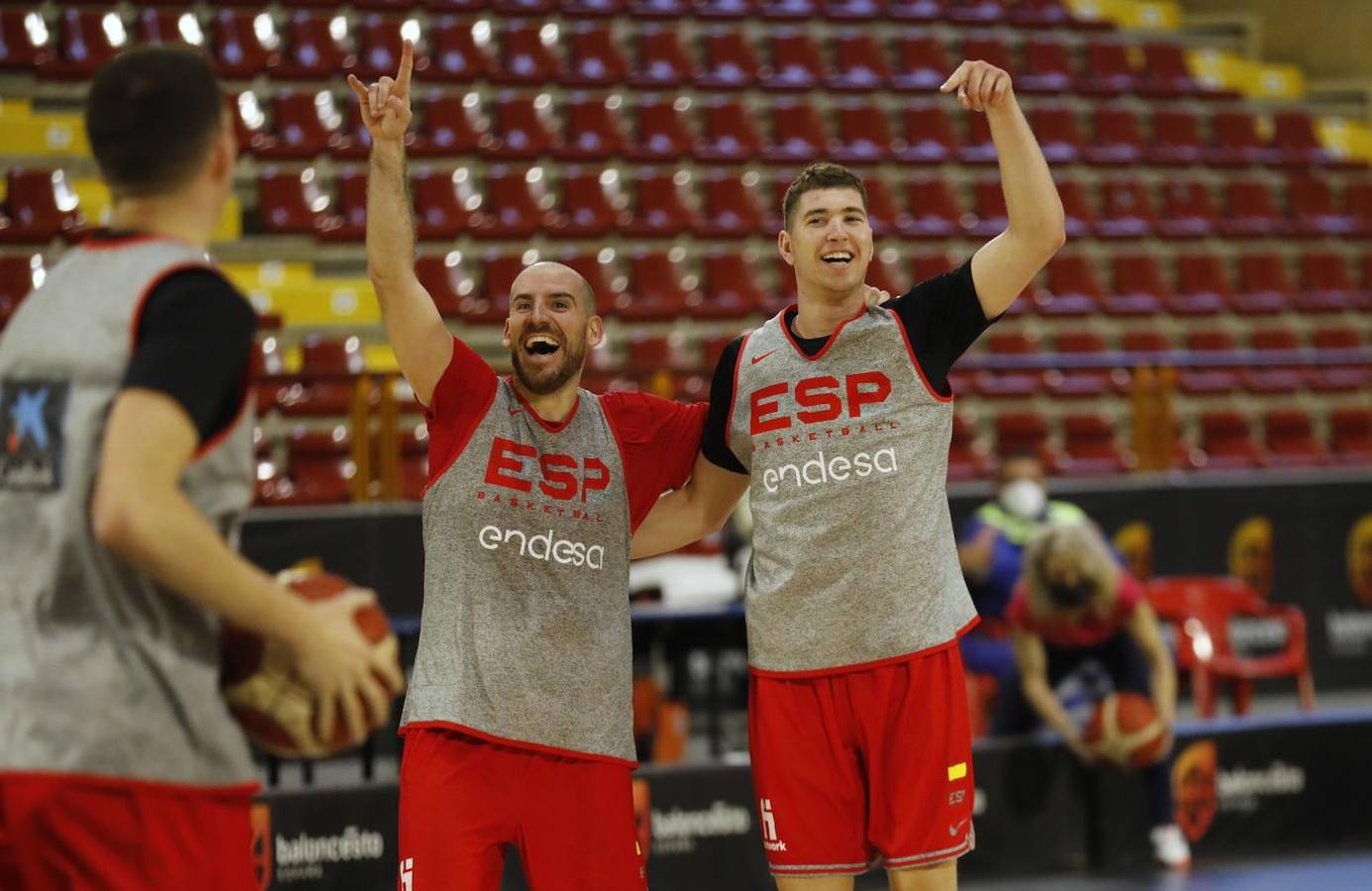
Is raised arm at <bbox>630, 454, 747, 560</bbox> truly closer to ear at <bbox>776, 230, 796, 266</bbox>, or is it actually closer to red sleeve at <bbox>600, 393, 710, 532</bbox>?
red sleeve at <bbox>600, 393, 710, 532</bbox>

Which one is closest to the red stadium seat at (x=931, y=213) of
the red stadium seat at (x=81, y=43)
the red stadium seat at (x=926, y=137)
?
the red stadium seat at (x=926, y=137)

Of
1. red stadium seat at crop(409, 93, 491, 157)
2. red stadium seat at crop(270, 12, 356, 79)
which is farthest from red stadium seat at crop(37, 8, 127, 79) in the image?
red stadium seat at crop(409, 93, 491, 157)

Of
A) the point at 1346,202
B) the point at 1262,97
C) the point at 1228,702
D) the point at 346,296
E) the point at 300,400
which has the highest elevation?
the point at 1262,97

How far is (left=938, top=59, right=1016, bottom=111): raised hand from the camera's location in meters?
3.30

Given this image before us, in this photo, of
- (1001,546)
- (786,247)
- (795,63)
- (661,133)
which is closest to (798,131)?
(795,63)

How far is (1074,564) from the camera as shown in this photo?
21.2 ft

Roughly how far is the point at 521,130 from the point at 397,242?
901 centimetres

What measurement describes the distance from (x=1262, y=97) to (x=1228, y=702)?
8544 millimetres

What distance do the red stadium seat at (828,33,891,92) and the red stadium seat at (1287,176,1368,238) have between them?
11.9ft

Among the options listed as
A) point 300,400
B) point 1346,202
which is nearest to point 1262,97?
point 1346,202

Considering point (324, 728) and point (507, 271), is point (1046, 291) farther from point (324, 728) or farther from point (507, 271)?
point (324, 728)

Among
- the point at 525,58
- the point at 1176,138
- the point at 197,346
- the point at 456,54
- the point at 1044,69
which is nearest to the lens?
the point at 197,346

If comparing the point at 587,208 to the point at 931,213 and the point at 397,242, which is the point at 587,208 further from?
the point at 397,242

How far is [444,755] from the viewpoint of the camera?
132 inches
